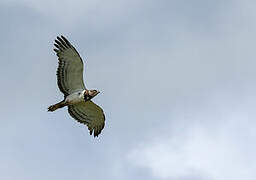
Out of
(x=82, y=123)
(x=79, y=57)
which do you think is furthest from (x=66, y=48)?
(x=82, y=123)

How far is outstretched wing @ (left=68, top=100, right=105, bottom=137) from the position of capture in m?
74.4

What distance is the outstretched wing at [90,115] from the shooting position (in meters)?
74.4

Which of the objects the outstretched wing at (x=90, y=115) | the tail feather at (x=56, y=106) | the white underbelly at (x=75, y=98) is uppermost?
the outstretched wing at (x=90, y=115)

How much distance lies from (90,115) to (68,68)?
4.36m

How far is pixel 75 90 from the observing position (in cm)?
7344

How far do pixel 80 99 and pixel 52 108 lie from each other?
2.08 metres

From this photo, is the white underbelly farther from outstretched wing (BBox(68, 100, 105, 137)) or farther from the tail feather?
outstretched wing (BBox(68, 100, 105, 137))

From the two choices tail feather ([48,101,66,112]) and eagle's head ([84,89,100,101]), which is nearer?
tail feather ([48,101,66,112])

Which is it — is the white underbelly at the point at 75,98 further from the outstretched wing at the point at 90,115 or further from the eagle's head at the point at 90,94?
the outstretched wing at the point at 90,115

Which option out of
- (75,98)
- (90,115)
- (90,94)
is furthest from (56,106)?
(90,115)

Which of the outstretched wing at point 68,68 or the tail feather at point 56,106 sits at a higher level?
the outstretched wing at point 68,68

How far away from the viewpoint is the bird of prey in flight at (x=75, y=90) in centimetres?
7194

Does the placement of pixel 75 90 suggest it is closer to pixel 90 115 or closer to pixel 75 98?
pixel 75 98

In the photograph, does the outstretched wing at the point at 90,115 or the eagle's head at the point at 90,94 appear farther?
the outstretched wing at the point at 90,115
